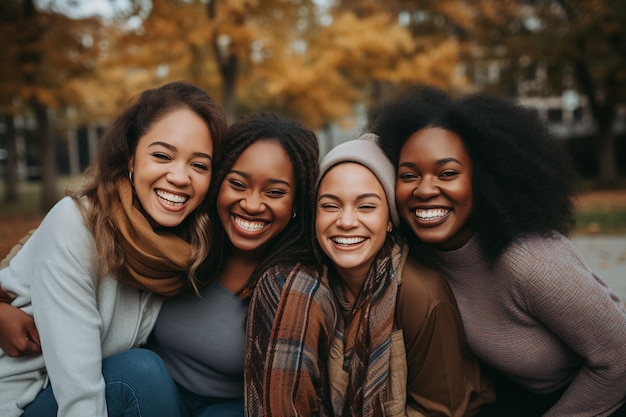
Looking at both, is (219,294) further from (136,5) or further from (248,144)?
(136,5)

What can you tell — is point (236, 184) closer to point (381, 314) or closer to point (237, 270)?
point (237, 270)

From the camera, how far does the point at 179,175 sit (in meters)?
2.73

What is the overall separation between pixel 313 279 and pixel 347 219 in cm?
34

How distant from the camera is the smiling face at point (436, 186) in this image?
8.75 feet

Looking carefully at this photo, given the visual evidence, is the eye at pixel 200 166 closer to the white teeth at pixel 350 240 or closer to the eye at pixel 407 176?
the white teeth at pixel 350 240

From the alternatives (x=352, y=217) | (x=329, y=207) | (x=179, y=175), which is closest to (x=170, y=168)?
(x=179, y=175)

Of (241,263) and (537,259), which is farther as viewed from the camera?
(241,263)

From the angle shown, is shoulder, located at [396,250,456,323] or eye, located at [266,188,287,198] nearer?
shoulder, located at [396,250,456,323]

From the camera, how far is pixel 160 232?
2.84m

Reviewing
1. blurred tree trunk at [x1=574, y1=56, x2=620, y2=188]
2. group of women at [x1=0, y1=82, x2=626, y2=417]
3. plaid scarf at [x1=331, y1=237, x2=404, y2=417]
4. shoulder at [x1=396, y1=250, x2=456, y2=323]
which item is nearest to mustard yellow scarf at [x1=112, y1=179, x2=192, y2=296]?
group of women at [x1=0, y1=82, x2=626, y2=417]

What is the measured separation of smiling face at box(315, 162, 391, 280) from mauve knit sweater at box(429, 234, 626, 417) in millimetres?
371

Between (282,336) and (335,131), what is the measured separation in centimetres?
2964

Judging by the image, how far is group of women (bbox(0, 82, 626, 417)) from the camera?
2.51 metres

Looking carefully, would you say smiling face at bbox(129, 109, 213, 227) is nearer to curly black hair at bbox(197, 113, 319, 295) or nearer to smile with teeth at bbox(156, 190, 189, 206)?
smile with teeth at bbox(156, 190, 189, 206)
